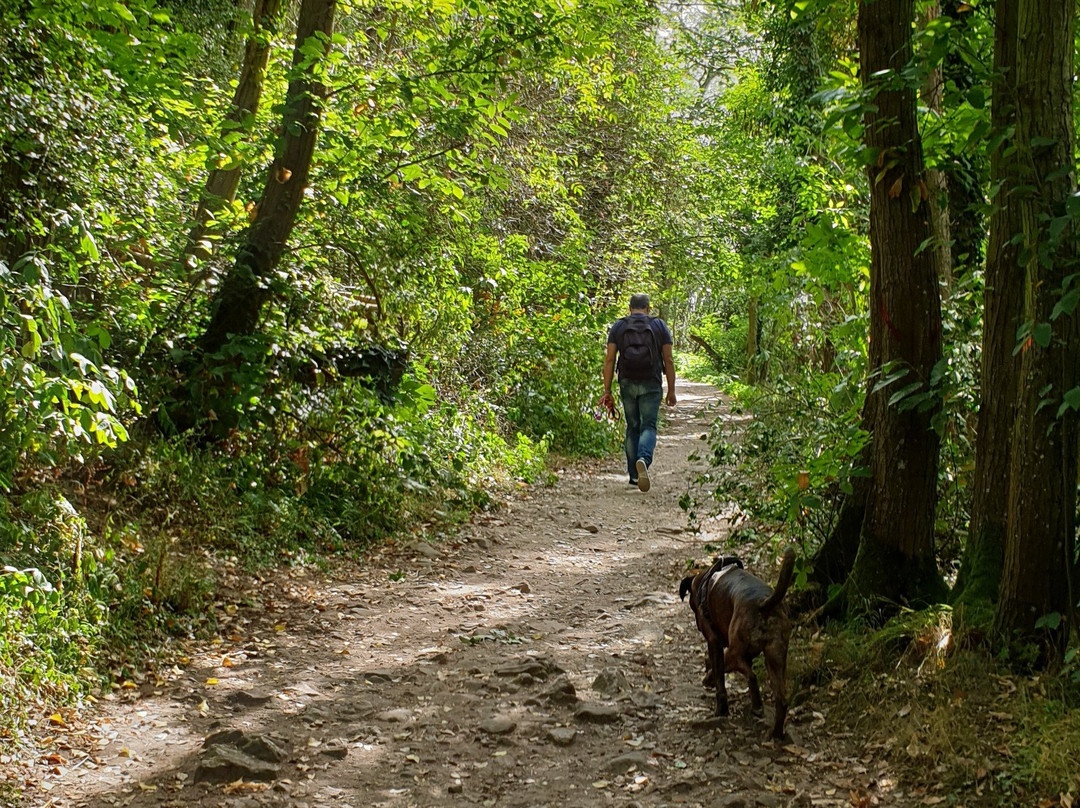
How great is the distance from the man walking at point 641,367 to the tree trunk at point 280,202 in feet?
14.0

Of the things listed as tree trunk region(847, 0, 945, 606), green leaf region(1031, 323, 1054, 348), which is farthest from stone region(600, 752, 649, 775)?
green leaf region(1031, 323, 1054, 348)

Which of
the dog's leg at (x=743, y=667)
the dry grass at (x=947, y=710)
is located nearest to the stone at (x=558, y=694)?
the dog's leg at (x=743, y=667)

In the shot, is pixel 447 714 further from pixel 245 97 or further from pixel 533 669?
pixel 245 97

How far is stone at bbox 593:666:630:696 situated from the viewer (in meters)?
5.34

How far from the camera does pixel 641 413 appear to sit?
11.3 meters

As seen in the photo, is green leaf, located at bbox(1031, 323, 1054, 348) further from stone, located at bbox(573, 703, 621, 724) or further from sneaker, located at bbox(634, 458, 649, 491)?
sneaker, located at bbox(634, 458, 649, 491)

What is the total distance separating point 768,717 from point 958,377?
2464 millimetres

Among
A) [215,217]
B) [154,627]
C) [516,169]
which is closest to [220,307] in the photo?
[215,217]

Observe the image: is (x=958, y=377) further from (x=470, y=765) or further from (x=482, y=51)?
(x=482, y=51)

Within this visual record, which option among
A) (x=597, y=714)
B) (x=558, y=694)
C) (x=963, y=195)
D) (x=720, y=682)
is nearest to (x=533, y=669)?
(x=558, y=694)

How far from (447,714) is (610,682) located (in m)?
0.98

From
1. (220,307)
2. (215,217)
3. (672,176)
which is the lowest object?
(220,307)

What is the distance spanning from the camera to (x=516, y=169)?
1463 centimetres

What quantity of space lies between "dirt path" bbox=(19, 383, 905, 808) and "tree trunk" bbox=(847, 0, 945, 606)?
1034 mm
